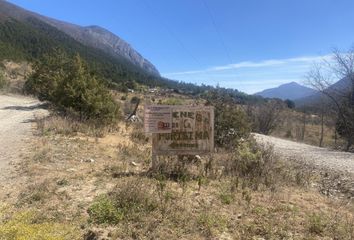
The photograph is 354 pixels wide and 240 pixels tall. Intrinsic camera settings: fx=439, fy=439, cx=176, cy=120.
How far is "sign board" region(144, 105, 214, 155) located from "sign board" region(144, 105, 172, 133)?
0.07 feet

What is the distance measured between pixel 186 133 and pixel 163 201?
107 inches

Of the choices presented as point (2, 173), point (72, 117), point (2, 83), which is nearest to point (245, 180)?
point (2, 173)

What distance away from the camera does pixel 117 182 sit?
8.44m

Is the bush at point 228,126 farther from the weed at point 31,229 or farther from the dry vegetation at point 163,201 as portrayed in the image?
the weed at point 31,229

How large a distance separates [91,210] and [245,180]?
12.4 feet

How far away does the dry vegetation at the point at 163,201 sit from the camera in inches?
247

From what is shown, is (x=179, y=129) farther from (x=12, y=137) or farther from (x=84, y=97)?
(x=84, y=97)

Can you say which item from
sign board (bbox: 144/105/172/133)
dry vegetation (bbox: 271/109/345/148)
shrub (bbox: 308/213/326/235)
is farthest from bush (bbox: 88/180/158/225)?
dry vegetation (bbox: 271/109/345/148)

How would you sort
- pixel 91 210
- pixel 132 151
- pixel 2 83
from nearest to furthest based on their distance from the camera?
pixel 91 210
pixel 132 151
pixel 2 83

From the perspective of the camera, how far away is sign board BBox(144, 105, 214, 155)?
380 inches

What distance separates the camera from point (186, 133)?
32.1ft

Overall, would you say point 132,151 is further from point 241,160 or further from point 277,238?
point 277,238

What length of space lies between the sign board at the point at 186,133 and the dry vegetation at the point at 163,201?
360mm

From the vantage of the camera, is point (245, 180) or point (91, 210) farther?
point (245, 180)
